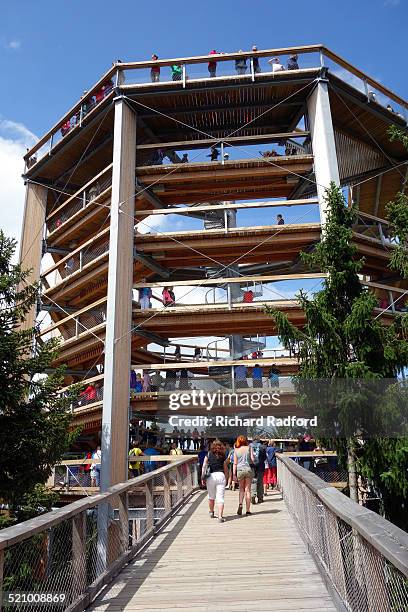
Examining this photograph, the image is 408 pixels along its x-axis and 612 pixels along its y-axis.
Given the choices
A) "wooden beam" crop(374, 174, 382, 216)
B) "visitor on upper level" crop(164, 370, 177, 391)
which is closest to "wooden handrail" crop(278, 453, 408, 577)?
"visitor on upper level" crop(164, 370, 177, 391)

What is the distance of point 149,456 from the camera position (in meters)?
19.2

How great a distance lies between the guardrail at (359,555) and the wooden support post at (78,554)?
7.66 ft

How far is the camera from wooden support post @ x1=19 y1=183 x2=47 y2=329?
87.9 ft

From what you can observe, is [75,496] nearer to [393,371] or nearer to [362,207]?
[393,371]

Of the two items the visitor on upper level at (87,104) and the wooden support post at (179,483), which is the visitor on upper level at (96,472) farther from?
the visitor on upper level at (87,104)

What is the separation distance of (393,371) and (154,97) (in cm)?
1671

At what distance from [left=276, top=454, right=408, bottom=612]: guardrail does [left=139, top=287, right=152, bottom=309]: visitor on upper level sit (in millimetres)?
16092

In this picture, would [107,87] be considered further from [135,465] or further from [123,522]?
[123,522]

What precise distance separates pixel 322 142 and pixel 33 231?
15411mm

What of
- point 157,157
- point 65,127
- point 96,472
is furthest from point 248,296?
point 65,127

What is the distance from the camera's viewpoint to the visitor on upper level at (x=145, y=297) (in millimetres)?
21730

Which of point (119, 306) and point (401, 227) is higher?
point (119, 306)

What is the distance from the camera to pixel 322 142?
2161 centimetres

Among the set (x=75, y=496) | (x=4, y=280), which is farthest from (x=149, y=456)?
(x=4, y=280)
